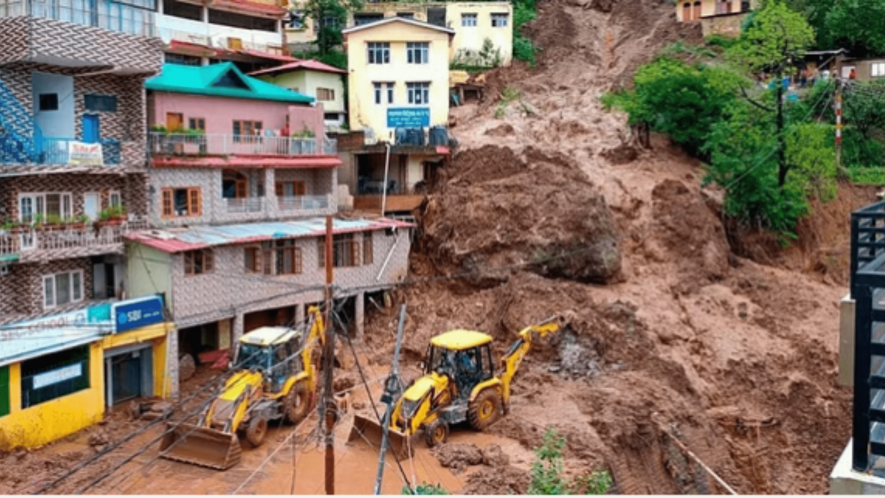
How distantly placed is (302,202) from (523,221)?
8.69 metres

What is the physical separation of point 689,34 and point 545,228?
27381 millimetres

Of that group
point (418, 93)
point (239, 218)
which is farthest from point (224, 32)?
point (239, 218)

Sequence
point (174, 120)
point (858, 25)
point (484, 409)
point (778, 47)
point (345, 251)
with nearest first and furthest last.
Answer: point (484, 409), point (174, 120), point (345, 251), point (778, 47), point (858, 25)

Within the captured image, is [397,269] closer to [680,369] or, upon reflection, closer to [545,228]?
[545,228]

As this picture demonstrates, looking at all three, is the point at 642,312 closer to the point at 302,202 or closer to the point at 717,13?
the point at 302,202

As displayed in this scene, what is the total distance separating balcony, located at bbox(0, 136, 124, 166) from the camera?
82.1ft

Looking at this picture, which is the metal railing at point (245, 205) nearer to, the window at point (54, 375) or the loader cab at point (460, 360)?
the window at point (54, 375)

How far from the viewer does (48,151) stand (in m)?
25.6

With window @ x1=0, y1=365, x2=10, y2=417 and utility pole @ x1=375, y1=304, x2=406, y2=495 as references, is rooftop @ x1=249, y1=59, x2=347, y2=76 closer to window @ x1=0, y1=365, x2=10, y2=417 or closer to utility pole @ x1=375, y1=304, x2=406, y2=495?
window @ x1=0, y1=365, x2=10, y2=417

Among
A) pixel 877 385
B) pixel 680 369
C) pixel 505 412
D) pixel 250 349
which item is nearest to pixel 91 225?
pixel 250 349

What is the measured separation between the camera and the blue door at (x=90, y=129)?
91.0 ft

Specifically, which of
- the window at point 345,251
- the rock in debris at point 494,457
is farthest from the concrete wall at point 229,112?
the rock in debris at point 494,457

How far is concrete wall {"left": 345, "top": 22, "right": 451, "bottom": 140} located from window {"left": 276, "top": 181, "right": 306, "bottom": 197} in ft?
27.1

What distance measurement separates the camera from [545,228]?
107 feet
